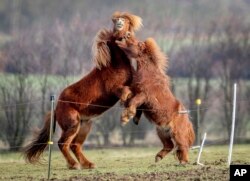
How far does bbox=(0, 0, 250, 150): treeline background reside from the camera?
1555 cm

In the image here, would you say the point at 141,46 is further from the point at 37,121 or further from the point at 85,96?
the point at 37,121

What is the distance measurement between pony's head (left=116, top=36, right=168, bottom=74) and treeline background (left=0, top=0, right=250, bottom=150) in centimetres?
520

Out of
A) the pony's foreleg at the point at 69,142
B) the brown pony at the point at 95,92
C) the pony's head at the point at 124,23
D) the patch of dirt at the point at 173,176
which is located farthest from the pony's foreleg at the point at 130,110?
the pony's head at the point at 124,23

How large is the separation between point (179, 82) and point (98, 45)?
25.9 feet

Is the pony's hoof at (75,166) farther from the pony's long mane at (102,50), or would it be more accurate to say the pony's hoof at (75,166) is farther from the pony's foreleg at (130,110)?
the pony's long mane at (102,50)

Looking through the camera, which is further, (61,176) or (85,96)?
(85,96)

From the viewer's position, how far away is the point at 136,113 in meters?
9.72

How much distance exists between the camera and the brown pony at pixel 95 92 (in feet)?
31.8

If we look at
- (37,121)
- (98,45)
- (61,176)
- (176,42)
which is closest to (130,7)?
(176,42)

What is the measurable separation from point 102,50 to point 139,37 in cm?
691

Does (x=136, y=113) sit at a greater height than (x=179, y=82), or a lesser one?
lesser

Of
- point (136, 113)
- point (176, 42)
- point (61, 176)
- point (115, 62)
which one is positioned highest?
point (176, 42)

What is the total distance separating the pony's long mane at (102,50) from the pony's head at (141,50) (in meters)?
0.25

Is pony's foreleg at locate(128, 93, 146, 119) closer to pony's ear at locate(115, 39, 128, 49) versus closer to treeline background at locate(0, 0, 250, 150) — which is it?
pony's ear at locate(115, 39, 128, 49)
